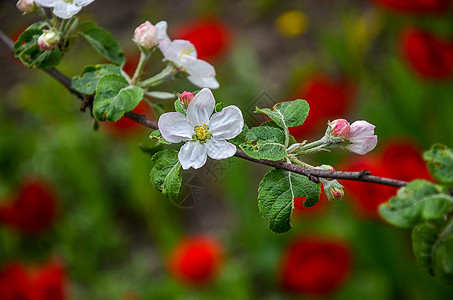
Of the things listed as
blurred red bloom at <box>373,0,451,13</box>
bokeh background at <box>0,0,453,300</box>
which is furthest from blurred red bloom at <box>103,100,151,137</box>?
blurred red bloom at <box>373,0,451,13</box>

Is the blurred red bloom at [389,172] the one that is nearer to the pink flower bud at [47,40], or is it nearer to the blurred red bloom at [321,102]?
the blurred red bloom at [321,102]

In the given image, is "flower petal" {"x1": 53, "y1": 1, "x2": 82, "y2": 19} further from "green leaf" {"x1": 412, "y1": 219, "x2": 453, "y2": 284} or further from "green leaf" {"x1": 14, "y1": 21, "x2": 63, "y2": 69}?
"green leaf" {"x1": 412, "y1": 219, "x2": 453, "y2": 284}

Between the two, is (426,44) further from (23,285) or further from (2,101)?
(2,101)

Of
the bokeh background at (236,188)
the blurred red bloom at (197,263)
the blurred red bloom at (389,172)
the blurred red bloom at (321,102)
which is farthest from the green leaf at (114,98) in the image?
the blurred red bloom at (321,102)

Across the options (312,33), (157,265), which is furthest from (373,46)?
(157,265)

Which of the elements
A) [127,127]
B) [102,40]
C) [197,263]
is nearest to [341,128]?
[102,40]

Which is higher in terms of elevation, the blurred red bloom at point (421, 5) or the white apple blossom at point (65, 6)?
the white apple blossom at point (65, 6)

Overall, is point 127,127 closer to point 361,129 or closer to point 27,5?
point 27,5
